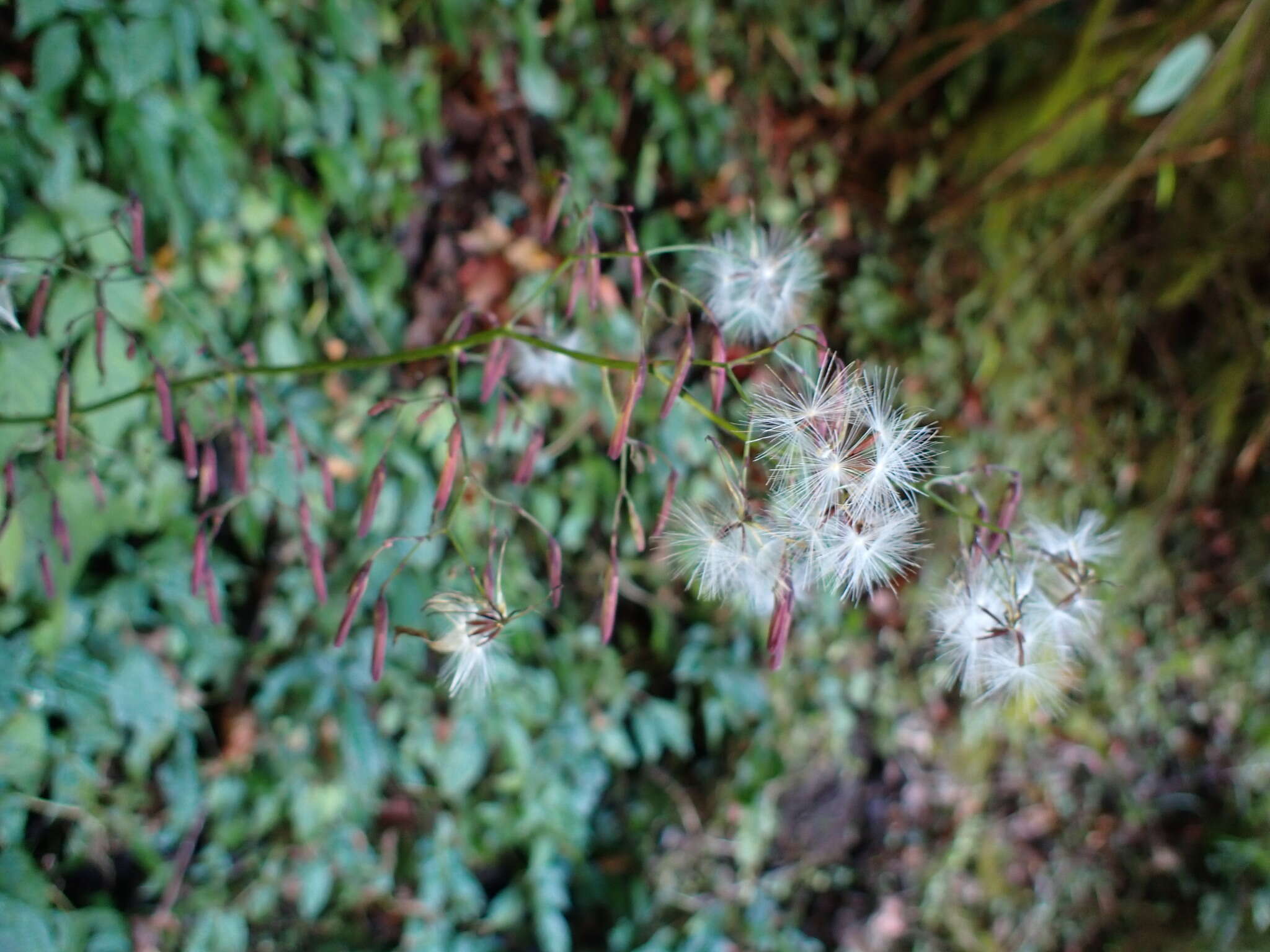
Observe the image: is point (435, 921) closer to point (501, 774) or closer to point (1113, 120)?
point (501, 774)

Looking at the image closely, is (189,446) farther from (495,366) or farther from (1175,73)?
(1175,73)

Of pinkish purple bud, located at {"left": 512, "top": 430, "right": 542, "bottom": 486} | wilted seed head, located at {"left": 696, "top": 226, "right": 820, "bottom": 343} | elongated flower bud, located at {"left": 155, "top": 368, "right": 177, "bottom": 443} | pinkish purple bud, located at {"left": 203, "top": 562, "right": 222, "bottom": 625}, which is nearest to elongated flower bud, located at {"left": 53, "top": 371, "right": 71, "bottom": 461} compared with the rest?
elongated flower bud, located at {"left": 155, "top": 368, "right": 177, "bottom": 443}

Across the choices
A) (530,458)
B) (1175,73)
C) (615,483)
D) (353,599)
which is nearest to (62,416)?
(353,599)

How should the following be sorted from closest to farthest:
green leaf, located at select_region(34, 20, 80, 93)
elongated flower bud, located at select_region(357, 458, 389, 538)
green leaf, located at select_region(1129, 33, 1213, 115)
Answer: elongated flower bud, located at select_region(357, 458, 389, 538) → green leaf, located at select_region(34, 20, 80, 93) → green leaf, located at select_region(1129, 33, 1213, 115)

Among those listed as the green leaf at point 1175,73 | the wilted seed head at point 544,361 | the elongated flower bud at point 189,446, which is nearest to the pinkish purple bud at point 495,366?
the elongated flower bud at point 189,446

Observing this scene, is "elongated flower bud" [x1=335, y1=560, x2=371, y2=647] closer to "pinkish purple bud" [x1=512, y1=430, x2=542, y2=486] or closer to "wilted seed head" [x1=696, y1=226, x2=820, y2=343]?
"pinkish purple bud" [x1=512, y1=430, x2=542, y2=486]

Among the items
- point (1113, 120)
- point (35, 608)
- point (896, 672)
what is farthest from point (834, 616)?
point (35, 608)
